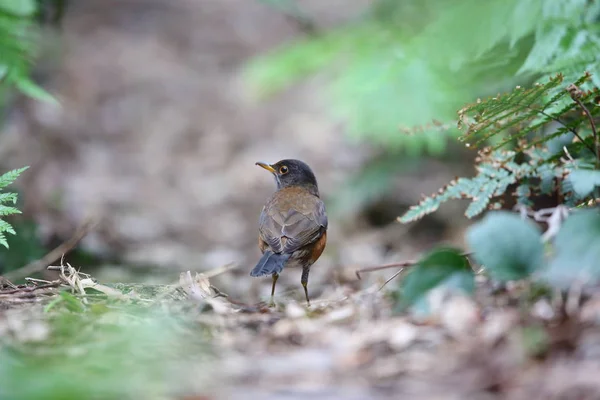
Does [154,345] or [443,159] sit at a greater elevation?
[443,159]

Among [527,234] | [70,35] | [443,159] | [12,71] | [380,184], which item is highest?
[70,35]

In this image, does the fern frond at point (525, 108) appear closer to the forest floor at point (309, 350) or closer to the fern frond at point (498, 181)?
the fern frond at point (498, 181)

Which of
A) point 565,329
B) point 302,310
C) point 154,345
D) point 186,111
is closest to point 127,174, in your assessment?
point 186,111

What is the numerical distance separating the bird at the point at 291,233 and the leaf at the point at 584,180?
1.90 meters

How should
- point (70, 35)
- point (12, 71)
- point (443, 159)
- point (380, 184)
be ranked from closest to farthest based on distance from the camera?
point (12, 71) < point (380, 184) < point (443, 159) < point (70, 35)

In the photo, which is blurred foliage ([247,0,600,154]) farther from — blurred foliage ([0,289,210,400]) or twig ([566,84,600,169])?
blurred foliage ([0,289,210,400])

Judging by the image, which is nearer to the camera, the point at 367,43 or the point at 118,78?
the point at 367,43

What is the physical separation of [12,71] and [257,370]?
2997 mm

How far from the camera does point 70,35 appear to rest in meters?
11.1

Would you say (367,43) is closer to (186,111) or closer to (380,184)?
(380,184)

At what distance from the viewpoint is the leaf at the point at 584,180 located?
8.86 ft

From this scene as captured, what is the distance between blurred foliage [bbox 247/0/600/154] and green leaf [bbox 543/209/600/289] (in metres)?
1.57

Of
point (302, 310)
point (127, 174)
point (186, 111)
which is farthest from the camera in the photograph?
point (186, 111)

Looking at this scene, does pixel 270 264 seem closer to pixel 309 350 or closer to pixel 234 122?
pixel 309 350
